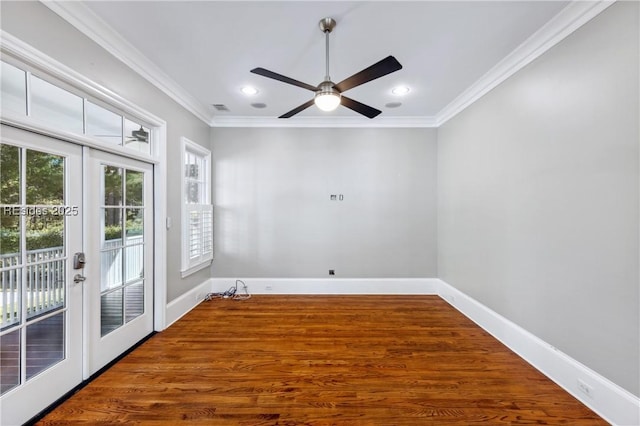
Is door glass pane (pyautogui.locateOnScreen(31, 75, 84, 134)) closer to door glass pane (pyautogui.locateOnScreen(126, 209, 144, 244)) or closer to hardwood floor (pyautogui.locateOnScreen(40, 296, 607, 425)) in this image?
door glass pane (pyautogui.locateOnScreen(126, 209, 144, 244))

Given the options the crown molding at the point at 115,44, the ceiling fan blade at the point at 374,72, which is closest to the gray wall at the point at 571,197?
the ceiling fan blade at the point at 374,72

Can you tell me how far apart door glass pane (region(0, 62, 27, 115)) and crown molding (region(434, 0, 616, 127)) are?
12.5ft

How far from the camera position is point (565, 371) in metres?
2.00

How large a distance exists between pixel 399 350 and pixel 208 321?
2.32 m

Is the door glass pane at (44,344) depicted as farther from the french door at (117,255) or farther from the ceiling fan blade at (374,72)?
the ceiling fan blade at (374,72)

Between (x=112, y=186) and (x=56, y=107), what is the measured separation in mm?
737

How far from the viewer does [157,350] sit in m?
2.56

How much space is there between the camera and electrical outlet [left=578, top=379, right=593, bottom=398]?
1.80 meters

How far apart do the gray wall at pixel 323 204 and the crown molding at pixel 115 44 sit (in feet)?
4.01

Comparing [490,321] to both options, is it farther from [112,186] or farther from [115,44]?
[115,44]

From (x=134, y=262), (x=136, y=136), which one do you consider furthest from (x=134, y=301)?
(x=136, y=136)

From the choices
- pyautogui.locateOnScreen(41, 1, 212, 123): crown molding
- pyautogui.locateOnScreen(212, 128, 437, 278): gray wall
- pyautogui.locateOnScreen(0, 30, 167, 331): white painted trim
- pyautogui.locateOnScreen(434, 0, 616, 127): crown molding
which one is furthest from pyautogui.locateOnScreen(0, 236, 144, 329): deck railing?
pyautogui.locateOnScreen(434, 0, 616, 127): crown molding

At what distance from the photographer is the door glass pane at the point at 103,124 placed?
2129 mm

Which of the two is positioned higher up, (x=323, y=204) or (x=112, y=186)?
(x=112, y=186)
